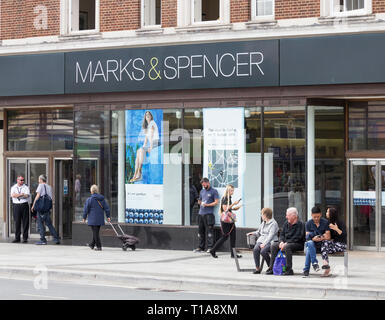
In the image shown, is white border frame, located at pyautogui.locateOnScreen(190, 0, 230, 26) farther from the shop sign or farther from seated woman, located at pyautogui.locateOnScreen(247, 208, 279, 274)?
seated woman, located at pyautogui.locateOnScreen(247, 208, 279, 274)

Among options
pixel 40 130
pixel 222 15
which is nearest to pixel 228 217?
pixel 222 15

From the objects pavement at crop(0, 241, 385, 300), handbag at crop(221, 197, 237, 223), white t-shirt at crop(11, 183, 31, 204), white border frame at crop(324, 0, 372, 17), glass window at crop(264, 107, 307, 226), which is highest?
white border frame at crop(324, 0, 372, 17)

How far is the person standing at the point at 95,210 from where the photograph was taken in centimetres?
2166

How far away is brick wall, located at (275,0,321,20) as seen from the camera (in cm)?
2005

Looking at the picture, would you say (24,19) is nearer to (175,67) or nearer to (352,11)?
(175,67)

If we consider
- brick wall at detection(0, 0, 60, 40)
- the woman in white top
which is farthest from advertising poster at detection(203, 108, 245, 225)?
brick wall at detection(0, 0, 60, 40)

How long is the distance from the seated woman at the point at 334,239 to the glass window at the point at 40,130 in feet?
32.7

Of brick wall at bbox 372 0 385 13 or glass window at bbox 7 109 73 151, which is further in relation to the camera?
glass window at bbox 7 109 73 151

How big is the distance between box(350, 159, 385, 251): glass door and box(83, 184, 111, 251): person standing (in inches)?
237

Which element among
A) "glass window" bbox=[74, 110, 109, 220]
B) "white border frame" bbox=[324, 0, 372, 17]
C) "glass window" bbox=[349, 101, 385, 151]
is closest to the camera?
"white border frame" bbox=[324, 0, 372, 17]

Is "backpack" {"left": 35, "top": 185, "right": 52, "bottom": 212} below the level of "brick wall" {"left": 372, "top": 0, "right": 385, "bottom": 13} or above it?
below

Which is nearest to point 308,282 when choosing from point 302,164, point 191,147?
point 302,164

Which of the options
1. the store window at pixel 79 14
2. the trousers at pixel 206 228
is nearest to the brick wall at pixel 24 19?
the store window at pixel 79 14
